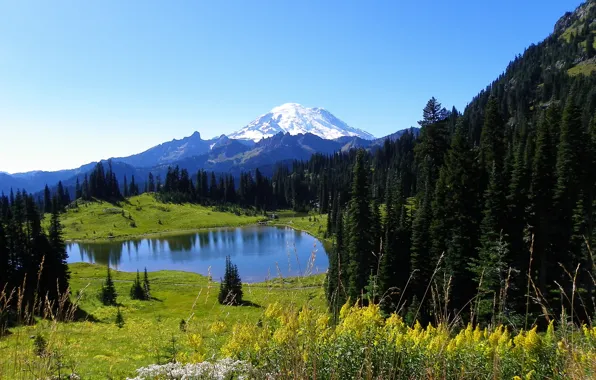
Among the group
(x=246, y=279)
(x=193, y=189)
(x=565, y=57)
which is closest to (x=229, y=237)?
(x=246, y=279)

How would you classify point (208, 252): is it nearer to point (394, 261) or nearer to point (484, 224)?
point (394, 261)

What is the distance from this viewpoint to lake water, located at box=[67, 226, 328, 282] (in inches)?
3071

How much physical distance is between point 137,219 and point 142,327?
122 m

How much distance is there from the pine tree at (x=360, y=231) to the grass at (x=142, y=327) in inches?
148

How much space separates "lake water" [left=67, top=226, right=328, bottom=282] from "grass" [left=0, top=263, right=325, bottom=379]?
31.6 feet

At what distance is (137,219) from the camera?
5581 inches

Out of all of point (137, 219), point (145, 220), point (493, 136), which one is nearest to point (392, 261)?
point (493, 136)

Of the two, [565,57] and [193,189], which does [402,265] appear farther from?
[565,57]

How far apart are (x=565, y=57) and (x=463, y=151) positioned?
557ft

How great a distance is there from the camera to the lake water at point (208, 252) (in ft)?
256

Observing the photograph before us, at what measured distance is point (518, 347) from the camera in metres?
6.70

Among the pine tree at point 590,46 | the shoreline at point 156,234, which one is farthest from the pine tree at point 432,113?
the pine tree at point 590,46

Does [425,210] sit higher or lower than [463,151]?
lower

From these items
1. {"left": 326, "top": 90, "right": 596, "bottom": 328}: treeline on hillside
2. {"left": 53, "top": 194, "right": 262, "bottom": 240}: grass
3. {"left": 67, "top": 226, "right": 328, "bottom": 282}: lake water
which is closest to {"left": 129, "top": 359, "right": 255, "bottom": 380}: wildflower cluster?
{"left": 326, "top": 90, "right": 596, "bottom": 328}: treeline on hillside
